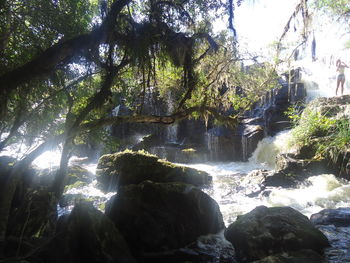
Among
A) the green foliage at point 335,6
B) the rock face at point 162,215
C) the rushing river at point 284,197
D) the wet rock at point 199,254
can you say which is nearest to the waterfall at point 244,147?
the rushing river at point 284,197

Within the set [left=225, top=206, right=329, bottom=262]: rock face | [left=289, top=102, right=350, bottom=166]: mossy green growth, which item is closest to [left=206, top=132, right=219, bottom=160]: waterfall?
[left=289, top=102, right=350, bottom=166]: mossy green growth

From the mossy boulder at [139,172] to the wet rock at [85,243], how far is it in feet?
17.1

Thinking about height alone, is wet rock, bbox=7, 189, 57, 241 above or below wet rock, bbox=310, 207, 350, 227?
above

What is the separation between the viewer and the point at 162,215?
207 inches

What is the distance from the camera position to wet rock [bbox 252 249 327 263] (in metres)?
3.72

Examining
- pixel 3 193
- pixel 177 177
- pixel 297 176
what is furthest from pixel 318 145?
pixel 3 193

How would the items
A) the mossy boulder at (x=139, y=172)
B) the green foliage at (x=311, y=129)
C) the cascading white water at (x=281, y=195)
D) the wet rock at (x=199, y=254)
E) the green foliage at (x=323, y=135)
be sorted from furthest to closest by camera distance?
the green foliage at (x=311, y=129)
the mossy boulder at (x=139, y=172)
the green foliage at (x=323, y=135)
the cascading white water at (x=281, y=195)
the wet rock at (x=199, y=254)

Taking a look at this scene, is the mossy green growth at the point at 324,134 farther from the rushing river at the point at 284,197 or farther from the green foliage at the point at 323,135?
the rushing river at the point at 284,197

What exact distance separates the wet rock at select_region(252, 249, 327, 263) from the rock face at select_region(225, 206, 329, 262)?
0.79ft

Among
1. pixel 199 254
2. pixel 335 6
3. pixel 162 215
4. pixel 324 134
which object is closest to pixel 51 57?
pixel 162 215

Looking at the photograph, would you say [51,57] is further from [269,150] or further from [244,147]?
[244,147]

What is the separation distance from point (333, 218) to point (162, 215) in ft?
11.9

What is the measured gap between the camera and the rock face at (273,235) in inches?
169

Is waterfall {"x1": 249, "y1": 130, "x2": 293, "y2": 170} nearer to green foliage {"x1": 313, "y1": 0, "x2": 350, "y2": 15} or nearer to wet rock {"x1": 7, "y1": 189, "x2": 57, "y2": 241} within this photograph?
green foliage {"x1": 313, "y1": 0, "x2": 350, "y2": 15}
